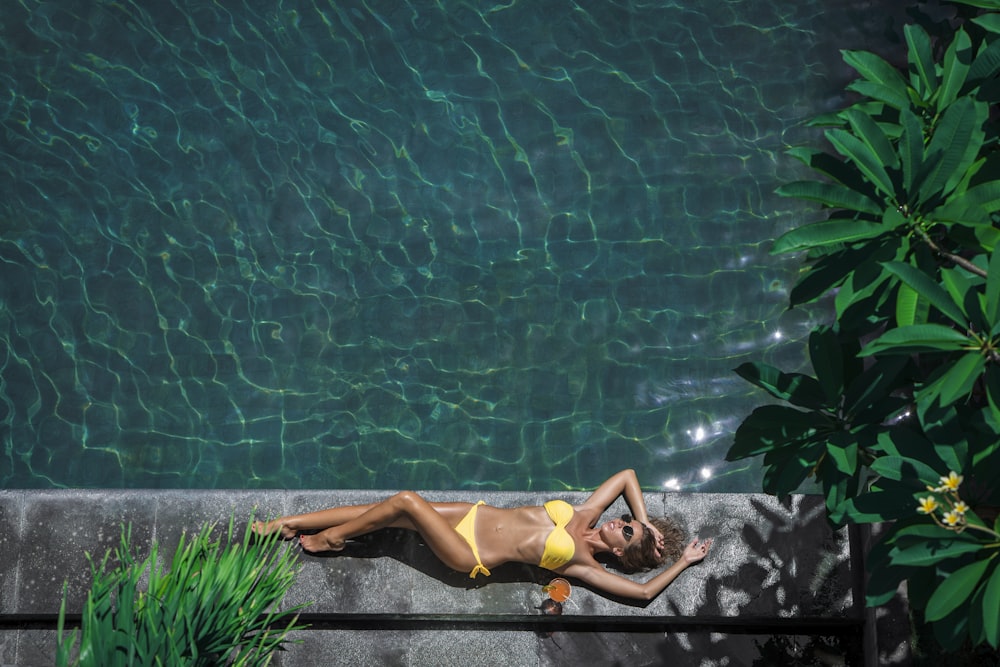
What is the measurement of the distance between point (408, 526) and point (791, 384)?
86.1 inches

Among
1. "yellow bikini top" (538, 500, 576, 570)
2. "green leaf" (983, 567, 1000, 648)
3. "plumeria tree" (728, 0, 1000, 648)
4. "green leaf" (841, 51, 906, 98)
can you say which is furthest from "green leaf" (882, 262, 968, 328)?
"yellow bikini top" (538, 500, 576, 570)

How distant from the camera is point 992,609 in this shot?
10.5 ft

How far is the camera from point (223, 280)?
6.42 metres

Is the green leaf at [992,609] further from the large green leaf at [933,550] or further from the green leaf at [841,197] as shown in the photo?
the green leaf at [841,197]

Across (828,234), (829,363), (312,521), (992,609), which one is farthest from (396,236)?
(992,609)

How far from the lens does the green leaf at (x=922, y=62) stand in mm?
3834

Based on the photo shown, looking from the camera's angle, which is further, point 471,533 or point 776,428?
point 471,533

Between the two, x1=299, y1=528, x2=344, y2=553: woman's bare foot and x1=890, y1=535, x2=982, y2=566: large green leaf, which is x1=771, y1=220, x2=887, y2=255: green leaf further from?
x1=299, y1=528, x2=344, y2=553: woman's bare foot

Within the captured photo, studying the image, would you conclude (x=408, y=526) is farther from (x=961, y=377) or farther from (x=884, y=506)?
(x=961, y=377)

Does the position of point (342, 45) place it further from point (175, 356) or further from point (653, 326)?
point (653, 326)

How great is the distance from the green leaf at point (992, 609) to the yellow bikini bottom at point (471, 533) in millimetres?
2578

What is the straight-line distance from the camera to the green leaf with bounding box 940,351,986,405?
10.3ft

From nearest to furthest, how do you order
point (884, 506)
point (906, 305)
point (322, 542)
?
point (906, 305), point (884, 506), point (322, 542)

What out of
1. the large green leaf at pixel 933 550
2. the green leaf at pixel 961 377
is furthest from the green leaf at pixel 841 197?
the large green leaf at pixel 933 550
